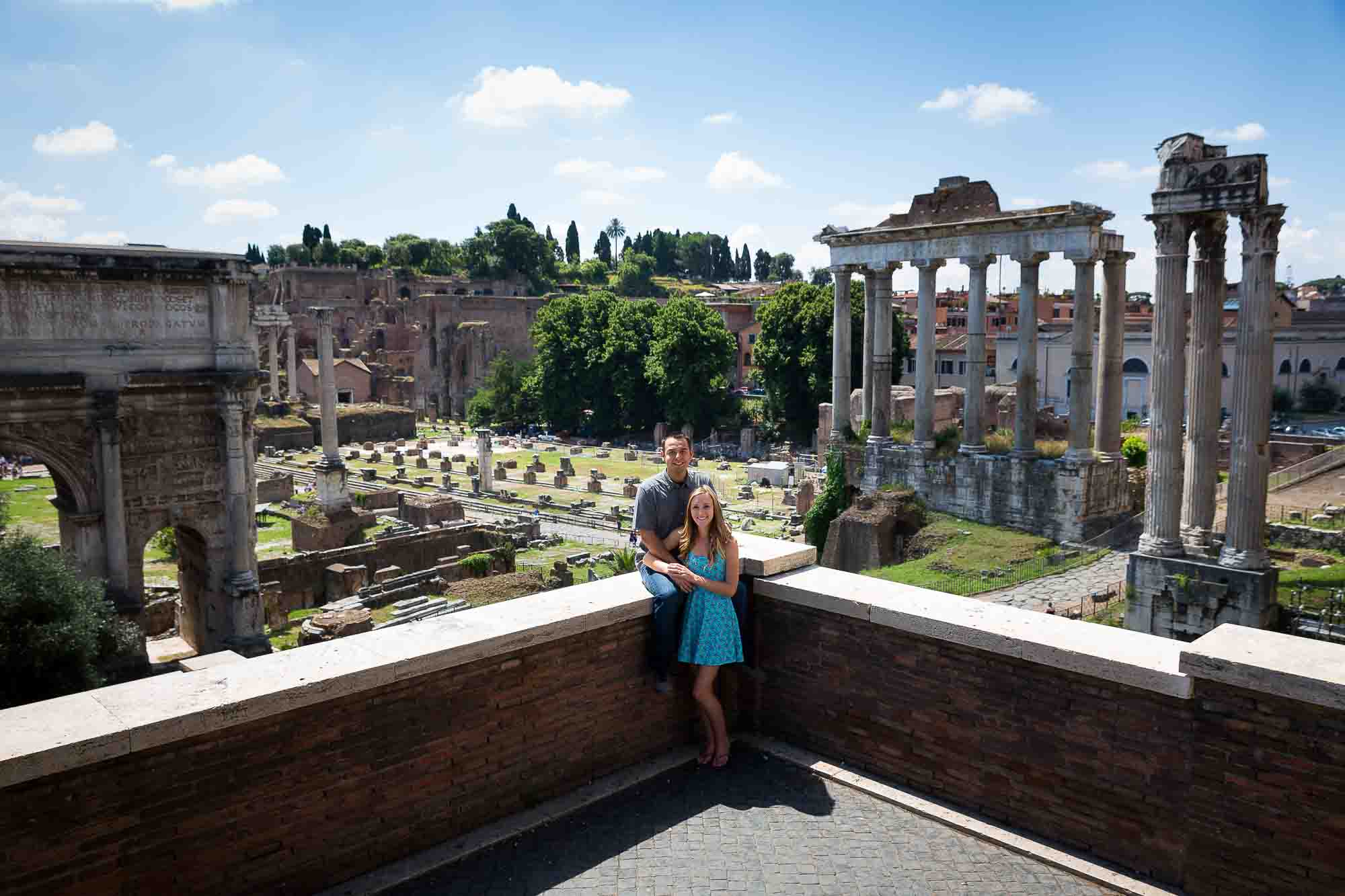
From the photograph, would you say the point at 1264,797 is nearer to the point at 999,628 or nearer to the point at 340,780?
the point at 999,628

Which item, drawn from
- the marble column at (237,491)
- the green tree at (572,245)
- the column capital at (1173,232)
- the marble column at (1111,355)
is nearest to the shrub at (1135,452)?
the marble column at (1111,355)

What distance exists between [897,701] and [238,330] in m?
13.3

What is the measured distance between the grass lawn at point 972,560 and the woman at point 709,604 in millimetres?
11650

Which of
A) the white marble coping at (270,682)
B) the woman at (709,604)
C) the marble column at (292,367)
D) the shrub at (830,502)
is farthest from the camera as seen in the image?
the marble column at (292,367)

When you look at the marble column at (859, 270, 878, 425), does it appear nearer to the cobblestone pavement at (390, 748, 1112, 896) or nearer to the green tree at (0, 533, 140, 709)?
the green tree at (0, 533, 140, 709)

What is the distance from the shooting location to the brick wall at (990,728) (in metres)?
3.99

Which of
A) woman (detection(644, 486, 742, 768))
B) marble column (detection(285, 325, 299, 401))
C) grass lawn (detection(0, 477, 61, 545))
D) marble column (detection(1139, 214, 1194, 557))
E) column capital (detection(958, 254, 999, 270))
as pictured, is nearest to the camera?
woman (detection(644, 486, 742, 768))

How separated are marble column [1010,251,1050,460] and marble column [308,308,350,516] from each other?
59.7 feet

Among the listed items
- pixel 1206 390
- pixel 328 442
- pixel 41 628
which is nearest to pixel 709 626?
pixel 41 628

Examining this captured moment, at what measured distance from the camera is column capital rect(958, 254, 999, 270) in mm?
20703

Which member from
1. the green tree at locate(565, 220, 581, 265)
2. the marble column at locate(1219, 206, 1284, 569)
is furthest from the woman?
the green tree at locate(565, 220, 581, 265)

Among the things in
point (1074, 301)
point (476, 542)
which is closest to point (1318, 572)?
point (1074, 301)

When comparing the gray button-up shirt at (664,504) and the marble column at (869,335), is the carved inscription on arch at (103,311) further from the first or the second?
the marble column at (869,335)

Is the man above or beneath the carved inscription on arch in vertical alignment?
beneath
